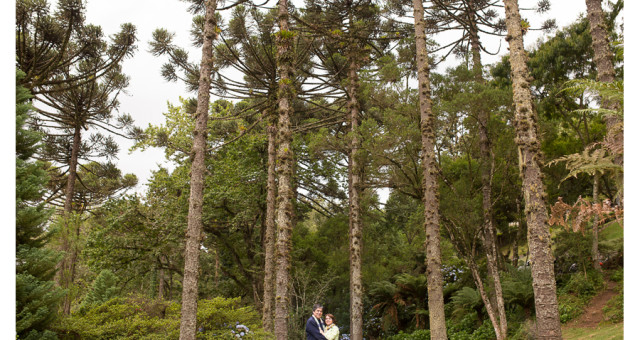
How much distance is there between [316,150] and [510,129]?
6.77 meters

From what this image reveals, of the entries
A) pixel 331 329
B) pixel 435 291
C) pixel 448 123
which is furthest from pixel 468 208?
pixel 331 329

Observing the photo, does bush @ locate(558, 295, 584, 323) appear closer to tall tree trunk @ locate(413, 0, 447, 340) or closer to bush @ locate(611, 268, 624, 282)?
bush @ locate(611, 268, 624, 282)

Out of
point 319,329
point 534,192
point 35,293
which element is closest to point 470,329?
point 534,192

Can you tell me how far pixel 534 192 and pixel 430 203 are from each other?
9.47ft

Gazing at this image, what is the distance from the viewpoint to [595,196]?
11711 millimetres

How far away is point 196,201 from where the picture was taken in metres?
8.41

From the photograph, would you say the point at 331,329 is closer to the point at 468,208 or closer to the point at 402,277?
the point at 468,208

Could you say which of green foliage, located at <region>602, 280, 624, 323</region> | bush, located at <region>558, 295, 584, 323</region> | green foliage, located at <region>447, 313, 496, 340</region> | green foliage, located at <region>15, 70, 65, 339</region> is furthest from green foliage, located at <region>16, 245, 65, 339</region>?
green foliage, located at <region>602, 280, 624, 323</region>

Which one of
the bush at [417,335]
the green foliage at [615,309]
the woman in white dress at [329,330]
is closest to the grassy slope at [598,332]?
the green foliage at [615,309]

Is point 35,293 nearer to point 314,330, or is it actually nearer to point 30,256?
point 30,256

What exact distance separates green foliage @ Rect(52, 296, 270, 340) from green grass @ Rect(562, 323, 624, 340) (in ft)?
23.3

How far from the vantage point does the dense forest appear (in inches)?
333

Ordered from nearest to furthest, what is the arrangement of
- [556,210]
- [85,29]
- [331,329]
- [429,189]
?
[556,210] → [331,329] → [429,189] → [85,29]

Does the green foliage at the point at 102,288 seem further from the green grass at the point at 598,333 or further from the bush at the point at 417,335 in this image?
the green grass at the point at 598,333
